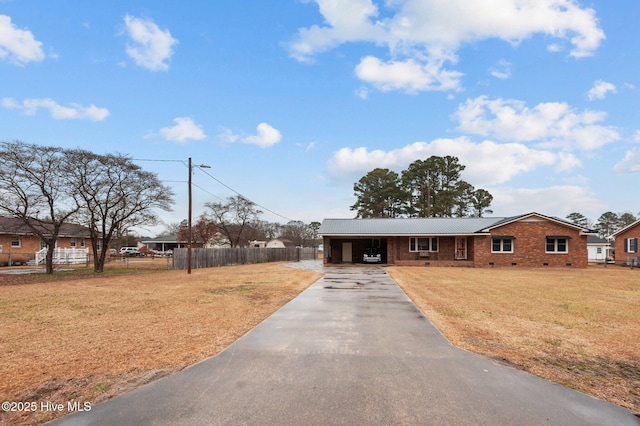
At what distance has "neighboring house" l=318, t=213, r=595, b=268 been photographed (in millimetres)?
28016

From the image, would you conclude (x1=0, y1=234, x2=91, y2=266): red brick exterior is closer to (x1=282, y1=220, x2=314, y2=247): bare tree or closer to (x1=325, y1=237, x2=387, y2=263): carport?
(x1=325, y1=237, x2=387, y2=263): carport

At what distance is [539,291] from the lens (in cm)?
1375

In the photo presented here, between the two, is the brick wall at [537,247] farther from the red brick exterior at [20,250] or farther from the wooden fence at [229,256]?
the red brick exterior at [20,250]

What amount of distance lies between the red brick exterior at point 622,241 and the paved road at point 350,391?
3555cm

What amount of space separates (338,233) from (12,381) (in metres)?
27.6

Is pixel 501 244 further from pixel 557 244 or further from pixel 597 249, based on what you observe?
pixel 597 249

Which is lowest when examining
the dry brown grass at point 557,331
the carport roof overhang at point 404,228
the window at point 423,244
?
the dry brown grass at point 557,331

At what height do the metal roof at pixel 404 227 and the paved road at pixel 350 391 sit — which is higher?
the metal roof at pixel 404 227

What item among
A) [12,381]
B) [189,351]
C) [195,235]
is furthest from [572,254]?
[195,235]

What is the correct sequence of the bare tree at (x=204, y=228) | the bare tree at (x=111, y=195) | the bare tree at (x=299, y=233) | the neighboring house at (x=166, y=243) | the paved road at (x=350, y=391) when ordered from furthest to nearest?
the bare tree at (x=299, y=233) < the neighboring house at (x=166, y=243) < the bare tree at (x=204, y=228) < the bare tree at (x=111, y=195) < the paved road at (x=350, y=391)

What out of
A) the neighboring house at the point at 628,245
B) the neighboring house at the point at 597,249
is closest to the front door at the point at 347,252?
the neighboring house at the point at 628,245

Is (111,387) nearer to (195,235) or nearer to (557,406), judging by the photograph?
(557,406)

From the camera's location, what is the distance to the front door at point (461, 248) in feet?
100

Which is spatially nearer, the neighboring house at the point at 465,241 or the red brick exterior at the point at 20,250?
the neighboring house at the point at 465,241
